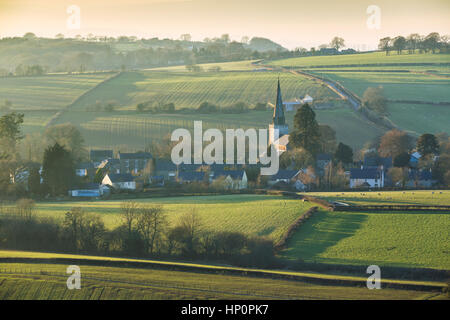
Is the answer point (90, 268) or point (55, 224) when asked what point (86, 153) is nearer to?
point (55, 224)

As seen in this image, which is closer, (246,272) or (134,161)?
(246,272)

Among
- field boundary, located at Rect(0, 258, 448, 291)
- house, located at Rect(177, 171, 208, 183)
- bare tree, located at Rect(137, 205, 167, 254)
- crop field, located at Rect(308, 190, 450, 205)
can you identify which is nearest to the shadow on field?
field boundary, located at Rect(0, 258, 448, 291)

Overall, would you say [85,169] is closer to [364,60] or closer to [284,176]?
[284,176]

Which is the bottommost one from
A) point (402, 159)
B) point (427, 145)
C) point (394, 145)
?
point (402, 159)

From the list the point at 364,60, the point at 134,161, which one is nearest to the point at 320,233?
the point at 134,161

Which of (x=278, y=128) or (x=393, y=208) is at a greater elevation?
(x=278, y=128)

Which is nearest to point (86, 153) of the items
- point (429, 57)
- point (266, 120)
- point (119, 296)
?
point (266, 120)

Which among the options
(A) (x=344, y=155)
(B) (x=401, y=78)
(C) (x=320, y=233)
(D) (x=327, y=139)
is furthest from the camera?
(B) (x=401, y=78)
